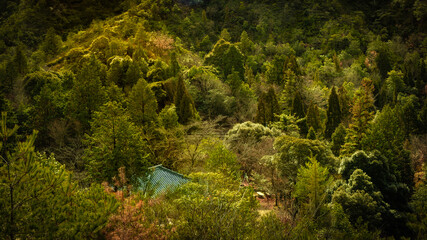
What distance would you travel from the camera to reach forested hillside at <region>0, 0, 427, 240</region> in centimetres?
941

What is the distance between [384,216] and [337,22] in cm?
7125

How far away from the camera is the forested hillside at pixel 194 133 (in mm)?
9414

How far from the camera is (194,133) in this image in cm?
2666

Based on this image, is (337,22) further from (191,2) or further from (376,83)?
(191,2)

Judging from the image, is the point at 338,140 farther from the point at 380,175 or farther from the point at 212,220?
the point at 212,220

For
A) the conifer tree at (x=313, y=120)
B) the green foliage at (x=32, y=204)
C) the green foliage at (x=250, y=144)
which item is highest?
the green foliage at (x=32, y=204)

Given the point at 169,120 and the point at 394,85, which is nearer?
the point at 169,120

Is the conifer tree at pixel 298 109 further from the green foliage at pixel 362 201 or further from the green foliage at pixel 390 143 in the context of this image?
the green foliage at pixel 362 201

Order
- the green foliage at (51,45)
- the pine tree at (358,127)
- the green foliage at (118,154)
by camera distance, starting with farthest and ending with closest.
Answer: the green foliage at (51,45), the pine tree at (358,127), the green foliage at (118,154)

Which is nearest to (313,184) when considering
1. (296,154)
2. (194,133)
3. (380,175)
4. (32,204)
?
(296,154)

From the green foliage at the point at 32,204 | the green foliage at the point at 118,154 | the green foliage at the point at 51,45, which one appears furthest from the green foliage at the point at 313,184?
the green foliage at the point at 51,45

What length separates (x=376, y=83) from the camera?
56.8m

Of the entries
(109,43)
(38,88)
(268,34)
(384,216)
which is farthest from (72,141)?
(268,34)

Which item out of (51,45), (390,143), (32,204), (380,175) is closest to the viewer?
(32,204)
